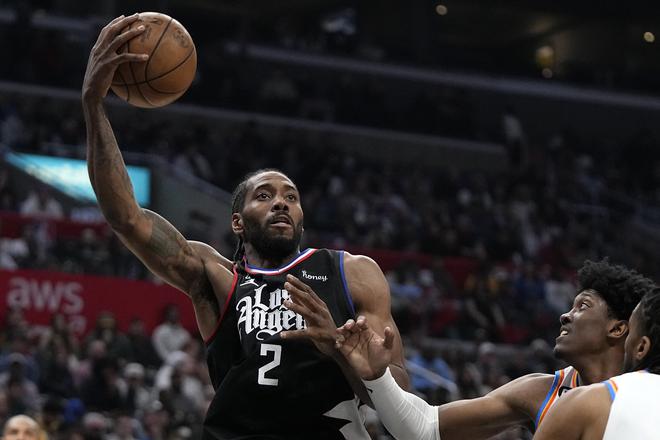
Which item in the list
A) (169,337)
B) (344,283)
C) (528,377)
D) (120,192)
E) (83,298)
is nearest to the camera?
(120,192)

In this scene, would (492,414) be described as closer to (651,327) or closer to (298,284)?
(298,284)

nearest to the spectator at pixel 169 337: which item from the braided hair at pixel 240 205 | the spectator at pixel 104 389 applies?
the spectator at pixel 104 389

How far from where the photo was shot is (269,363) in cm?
486

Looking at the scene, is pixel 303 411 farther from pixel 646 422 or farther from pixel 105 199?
pixel 646 422

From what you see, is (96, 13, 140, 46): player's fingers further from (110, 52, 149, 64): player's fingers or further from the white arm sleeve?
the white arm sleeve

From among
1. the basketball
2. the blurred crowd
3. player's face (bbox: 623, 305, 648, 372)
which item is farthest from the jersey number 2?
the blurred crowd

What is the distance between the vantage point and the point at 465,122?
27.0 m

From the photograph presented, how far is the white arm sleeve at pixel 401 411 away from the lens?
4.76 m

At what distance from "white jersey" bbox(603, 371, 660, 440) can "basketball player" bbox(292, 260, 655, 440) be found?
786 mm

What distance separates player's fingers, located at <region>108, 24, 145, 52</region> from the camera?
4.86m

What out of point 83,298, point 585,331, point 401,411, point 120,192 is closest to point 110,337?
point 83,298

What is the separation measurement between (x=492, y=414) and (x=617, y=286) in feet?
2.52

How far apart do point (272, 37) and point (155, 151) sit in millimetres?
8098

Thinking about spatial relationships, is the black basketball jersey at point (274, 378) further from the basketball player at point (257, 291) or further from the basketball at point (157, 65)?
the basketball at point (157, 65)
